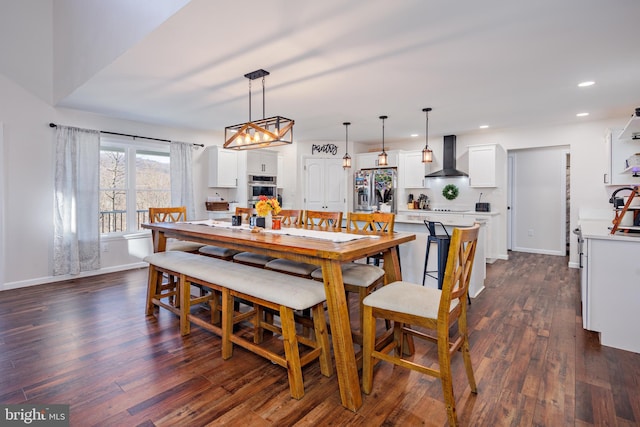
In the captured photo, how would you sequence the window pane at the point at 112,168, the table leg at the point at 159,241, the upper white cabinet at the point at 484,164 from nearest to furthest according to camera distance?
the table leg at the point at 159,241
the window pane at the point at 112,168
the upper white cabinet at the point at 484,164

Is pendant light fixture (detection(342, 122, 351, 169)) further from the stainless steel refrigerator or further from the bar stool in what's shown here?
the bar stool

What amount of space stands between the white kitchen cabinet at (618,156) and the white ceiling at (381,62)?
0.42 metres

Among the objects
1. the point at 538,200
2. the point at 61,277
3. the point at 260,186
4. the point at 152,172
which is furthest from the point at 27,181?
the point at 538,200

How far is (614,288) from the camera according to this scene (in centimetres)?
257

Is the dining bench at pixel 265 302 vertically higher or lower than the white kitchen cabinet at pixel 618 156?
lower

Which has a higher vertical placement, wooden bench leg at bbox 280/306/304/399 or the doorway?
the doorway

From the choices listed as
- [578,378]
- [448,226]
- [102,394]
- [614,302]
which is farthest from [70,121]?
[614,302]

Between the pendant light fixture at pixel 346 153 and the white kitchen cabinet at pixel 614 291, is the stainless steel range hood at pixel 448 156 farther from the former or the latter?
the white kitchen cabinet at pixel 614 291

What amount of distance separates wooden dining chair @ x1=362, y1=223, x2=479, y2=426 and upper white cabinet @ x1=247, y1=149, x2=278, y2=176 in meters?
5.08

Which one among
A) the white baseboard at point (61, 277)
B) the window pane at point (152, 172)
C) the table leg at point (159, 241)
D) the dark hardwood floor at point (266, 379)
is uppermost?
the window pane at point (152, 172)

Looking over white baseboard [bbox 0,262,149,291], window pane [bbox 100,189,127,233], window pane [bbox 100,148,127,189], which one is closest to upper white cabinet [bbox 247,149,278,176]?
window pane [bbox 100,148,127,189]

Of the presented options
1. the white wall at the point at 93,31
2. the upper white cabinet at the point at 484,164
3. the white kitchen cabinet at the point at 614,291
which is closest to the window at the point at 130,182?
the white wall at the point at 93,31

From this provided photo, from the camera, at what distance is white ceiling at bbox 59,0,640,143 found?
2143mm

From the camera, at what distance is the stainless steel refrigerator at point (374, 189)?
6797 millimetres
